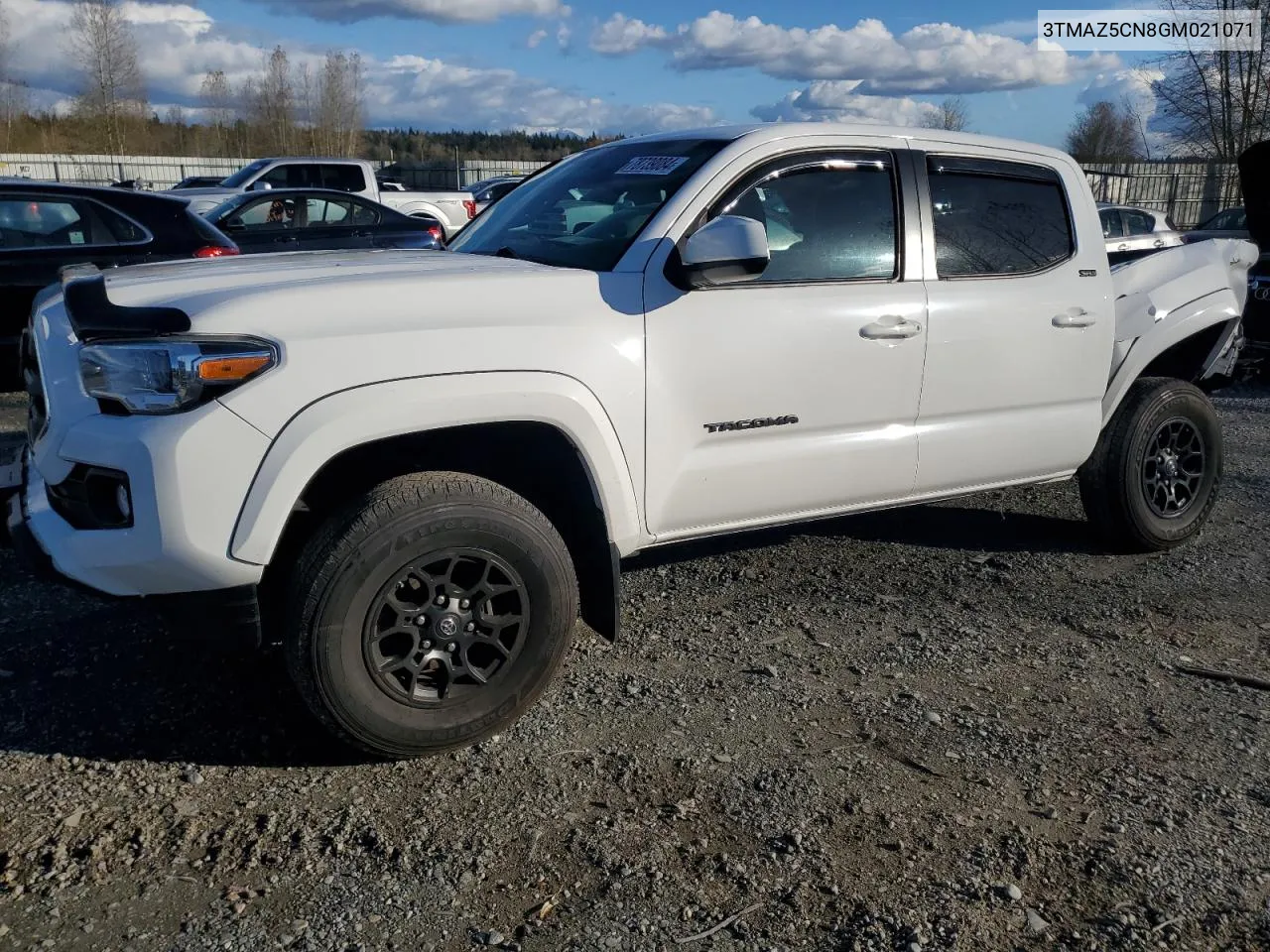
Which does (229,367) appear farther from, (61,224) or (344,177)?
(344,177)

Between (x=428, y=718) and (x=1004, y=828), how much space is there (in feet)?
5.29

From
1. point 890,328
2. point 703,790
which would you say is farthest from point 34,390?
point 890,328

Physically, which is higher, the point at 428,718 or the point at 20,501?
the point at 20,501

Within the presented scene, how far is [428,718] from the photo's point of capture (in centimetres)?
314

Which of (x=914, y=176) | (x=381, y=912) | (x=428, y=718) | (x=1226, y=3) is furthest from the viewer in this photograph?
(x=1226, y=3)

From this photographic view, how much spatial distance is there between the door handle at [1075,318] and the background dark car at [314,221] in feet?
28.7

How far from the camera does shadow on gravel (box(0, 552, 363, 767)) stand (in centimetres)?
324

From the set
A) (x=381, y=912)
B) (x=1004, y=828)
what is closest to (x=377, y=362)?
(x=381, y=912)

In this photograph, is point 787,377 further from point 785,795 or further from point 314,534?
point 314,534

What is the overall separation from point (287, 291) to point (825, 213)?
78.1 inches

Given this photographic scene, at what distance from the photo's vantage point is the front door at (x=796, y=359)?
11.5ft

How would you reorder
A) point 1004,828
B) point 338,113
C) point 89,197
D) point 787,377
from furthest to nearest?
1. point 338,113
2. point 89,197
3. point 787,377
4. point 1004,828

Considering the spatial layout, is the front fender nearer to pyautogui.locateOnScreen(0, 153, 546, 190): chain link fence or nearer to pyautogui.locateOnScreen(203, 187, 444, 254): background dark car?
pyautogui.locateOnScreen(203, 187, 444, 254): background dark car

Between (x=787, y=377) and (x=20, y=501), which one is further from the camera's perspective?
(x=787, y=377)
